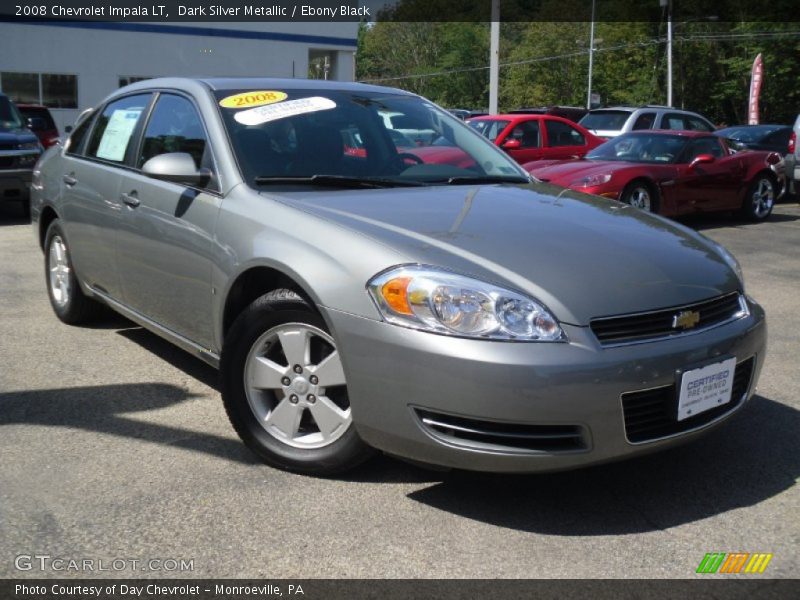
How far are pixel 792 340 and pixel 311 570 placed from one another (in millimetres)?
4122

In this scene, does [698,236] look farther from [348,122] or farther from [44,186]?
[44,186]

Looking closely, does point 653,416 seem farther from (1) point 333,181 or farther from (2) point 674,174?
(2) point 674,174

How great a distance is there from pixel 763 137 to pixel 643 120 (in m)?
2.18

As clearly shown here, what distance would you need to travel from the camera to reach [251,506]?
3.31 m

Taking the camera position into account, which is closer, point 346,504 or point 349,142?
point 346,504

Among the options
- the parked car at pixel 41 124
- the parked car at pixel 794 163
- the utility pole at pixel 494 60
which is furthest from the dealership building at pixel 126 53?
the parked car at pixel 794 163

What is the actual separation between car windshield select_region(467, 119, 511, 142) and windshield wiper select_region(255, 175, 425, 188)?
34.4 feet

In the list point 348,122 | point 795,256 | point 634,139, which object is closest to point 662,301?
point 348,122

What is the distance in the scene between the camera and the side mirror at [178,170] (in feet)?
13.2

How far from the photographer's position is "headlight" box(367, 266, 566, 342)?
3.02 m

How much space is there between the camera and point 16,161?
475 inches

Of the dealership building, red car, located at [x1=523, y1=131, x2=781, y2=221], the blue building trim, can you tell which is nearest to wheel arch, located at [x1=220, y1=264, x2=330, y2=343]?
red car, located at [x1=523, y1=131, x2=781, y2=221]

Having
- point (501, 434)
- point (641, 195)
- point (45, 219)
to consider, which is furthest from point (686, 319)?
point (641, 195)

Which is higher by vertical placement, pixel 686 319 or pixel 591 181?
pixel 591 181
